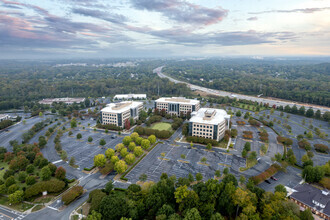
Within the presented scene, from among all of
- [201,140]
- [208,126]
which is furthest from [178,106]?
[201,140]

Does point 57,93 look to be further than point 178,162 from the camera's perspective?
Yes

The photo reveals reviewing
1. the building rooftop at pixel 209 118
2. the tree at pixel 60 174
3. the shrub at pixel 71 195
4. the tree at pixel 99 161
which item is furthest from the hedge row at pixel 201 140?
the tree at pixel 60 174

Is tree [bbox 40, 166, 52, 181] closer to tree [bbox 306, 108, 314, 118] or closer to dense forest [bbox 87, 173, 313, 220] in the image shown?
dense forest [bbox 87, 173, 313, 220]

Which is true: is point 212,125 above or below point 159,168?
above

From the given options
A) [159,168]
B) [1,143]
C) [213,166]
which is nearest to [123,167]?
[159,168]

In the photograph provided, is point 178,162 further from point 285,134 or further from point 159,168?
point 285,134

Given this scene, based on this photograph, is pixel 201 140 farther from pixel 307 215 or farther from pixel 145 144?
pixel 307 215

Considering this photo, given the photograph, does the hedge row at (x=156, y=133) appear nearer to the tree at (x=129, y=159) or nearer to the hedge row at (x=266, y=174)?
the tree at (x=129, y=159)
